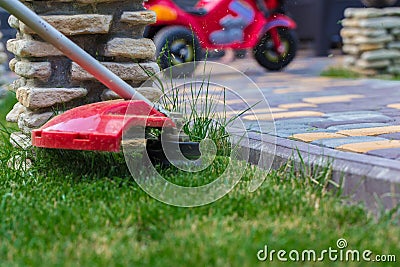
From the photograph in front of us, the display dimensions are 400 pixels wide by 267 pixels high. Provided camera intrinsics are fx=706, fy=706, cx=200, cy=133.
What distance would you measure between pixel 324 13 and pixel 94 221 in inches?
288

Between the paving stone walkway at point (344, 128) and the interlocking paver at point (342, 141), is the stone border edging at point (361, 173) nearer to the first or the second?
the paving stone walkway at point (344, 128)

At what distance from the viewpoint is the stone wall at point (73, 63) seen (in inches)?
114

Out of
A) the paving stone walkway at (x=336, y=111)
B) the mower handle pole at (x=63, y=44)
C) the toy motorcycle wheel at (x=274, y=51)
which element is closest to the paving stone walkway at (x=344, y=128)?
the paving stone walkway at (x=336, y=111)

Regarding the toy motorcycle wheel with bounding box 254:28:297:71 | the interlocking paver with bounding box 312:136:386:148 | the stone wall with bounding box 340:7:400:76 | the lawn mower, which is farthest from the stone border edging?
the toy motorcycle wheel with bounding box 254:28:297:71

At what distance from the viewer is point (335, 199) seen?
2.25 meters

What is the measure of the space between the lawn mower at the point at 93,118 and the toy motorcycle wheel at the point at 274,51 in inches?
170

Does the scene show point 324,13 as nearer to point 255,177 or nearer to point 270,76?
point 270,76

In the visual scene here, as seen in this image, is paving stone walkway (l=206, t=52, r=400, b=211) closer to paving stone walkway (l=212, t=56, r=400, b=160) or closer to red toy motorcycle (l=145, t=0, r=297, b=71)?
paving stone walkway (l=212, t=56, r=400, b=160)

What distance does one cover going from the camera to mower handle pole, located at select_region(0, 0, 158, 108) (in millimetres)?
2398

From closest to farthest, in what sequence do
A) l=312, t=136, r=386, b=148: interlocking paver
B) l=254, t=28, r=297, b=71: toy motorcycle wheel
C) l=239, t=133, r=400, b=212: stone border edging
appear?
l=239, t=133, r=400, b=212: stone border edging
l=312, t=136, r=386, b=148: interlocking paver
l=254, t=28, r=297, b=71: toy motorcycle wheel

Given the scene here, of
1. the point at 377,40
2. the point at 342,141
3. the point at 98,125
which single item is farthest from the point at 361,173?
the point at 377,40

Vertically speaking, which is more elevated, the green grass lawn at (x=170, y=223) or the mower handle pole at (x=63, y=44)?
the mower handle pole at (x=63, y=44)

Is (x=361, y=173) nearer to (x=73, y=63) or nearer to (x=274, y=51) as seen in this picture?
(x=73, y=63)

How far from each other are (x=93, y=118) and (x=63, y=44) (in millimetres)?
279
